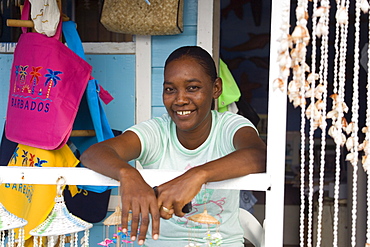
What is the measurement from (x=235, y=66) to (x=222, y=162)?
3579 mm

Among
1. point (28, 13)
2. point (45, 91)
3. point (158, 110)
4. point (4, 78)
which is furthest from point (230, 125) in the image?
point (4, 78)

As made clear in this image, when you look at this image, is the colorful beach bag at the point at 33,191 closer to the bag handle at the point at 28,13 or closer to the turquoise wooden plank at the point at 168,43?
the bag handle at the point at 28,13

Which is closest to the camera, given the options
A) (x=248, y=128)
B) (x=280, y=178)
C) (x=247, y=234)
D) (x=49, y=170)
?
(x=280, y=178)

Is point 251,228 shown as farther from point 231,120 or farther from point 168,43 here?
point 168,43

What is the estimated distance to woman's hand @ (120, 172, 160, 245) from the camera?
4.23 ft

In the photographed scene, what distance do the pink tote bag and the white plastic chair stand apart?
919 millimetres

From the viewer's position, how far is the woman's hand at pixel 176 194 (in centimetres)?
132

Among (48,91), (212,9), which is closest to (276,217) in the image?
(48,91)

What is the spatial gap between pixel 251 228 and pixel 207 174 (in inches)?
33.1

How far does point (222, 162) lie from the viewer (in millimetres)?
1434

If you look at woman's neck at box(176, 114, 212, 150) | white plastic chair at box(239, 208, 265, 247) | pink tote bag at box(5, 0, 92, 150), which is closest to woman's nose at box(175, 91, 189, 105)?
woman's neck at box(176, 114, 212, 150)

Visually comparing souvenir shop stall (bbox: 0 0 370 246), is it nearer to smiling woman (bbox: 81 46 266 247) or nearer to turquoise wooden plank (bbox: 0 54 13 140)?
smiling woman (bbox: 81 46 266 247)

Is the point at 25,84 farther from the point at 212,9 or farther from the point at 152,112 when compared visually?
the point at 212,9

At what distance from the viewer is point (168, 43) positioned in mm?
2617
